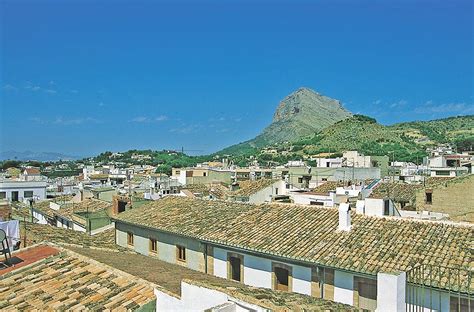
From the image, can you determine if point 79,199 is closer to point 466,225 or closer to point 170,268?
point 170,268

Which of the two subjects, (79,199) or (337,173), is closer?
(79,199)

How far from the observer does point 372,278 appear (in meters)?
12.5

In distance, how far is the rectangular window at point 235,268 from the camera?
53.0 feet

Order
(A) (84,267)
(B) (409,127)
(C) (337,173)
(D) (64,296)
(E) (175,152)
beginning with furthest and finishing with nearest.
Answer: (E) (175,152), (B) (409,127), (C) (337,173), (A) (84,267), (D) (64,296)

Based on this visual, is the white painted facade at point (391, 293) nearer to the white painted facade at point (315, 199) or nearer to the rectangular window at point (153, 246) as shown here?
the rectangular window at point (153, 246)

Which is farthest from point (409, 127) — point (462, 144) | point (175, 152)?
point (175, 152)

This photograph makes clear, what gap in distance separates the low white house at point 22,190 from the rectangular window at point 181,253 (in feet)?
102

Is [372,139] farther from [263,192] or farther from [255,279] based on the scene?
[255,279]

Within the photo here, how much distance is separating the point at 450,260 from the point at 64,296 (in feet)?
31.7

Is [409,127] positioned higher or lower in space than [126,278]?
higher

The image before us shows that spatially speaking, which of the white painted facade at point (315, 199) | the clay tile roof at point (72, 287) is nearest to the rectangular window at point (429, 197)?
the white painted facade at point (315, 199)

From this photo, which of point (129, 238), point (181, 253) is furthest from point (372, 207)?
point (129, 238)

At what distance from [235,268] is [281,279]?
2104 mm

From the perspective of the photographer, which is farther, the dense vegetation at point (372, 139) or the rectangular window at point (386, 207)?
the dense vegetation at point (372, 139)
